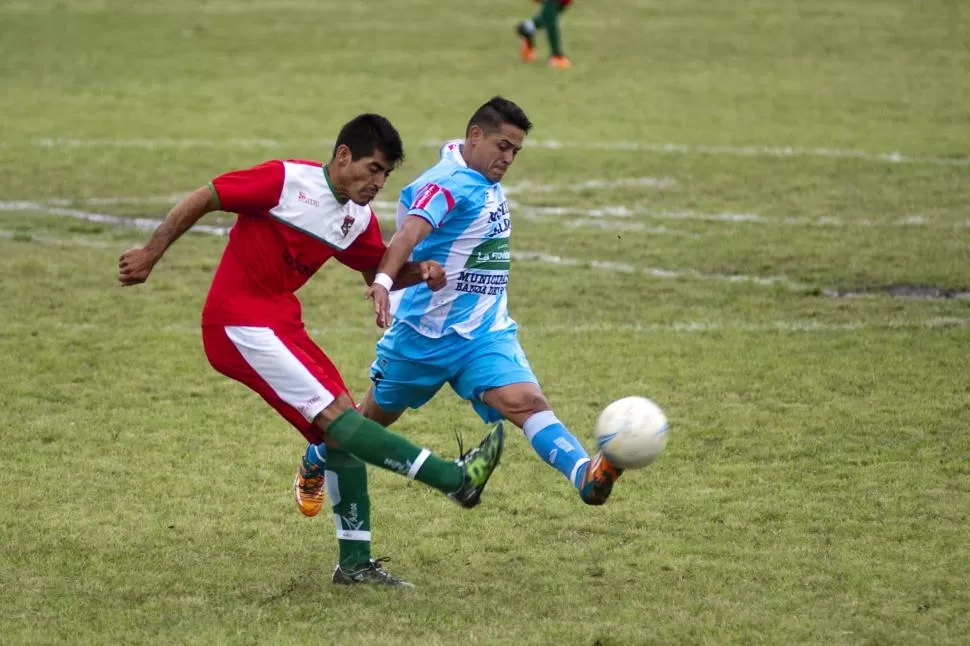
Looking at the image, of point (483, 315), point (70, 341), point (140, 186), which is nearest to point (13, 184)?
point (140, 186)

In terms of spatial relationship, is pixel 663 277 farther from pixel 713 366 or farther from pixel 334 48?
pixel 334 48

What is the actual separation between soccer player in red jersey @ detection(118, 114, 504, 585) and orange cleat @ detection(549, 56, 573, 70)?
17689 millimetres

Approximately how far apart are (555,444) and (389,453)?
84cm

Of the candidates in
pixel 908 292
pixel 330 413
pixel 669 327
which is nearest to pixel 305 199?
pixel 330 413

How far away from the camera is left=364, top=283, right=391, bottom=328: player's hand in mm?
5871

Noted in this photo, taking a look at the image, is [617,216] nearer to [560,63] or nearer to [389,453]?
[389,453]

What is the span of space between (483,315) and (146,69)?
1746 cm

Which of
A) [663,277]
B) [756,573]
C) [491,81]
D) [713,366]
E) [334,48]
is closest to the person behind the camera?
[756,573]

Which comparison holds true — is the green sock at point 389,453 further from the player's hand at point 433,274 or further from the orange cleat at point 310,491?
the orange cleat at point 310,491

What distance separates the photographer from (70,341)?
1021 cm

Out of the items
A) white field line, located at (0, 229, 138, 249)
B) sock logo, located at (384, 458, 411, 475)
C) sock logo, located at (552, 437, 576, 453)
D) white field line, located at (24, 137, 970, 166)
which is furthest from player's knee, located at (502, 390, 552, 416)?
white field line, located at (24, 137, 970, 166)

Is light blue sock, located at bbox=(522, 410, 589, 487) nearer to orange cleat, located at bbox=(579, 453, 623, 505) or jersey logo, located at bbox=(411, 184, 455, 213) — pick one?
orange cleat, located at bbox=(579, 453, 623, 505)

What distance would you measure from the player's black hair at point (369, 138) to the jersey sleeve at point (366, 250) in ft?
1.27

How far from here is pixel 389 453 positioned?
233 inches
